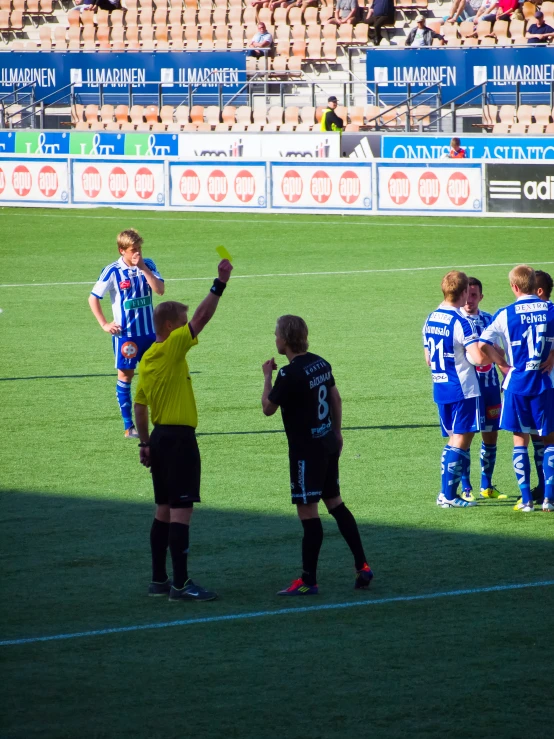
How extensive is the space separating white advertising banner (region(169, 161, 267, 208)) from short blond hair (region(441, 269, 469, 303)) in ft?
73.1

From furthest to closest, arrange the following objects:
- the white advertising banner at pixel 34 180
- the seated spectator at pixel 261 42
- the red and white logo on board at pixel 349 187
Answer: the seated spectator at pixel 261 42 → the white advertising banner at pixel 34 180 → the red and white logo on board at pixel 349 187

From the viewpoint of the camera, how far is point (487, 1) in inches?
1529

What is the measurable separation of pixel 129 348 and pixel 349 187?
1936cm

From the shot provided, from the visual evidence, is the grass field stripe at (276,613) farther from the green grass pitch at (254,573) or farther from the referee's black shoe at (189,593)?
the referee's black shoe at (189,593)

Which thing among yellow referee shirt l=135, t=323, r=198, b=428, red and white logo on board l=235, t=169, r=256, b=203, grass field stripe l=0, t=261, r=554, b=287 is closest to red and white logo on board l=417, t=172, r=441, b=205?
red and white logo on board l=235, t=169, r=256, b=203

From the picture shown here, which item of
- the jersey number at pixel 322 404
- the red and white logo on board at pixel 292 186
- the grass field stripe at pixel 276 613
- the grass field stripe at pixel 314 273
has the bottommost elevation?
the grass field stripe at pixel 276 613

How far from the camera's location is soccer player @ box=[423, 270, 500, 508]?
8641 millimetres

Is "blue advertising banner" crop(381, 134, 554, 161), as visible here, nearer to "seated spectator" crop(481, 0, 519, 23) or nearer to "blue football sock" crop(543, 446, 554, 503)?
"seated spectator" crop(481, 0, 519, 23)

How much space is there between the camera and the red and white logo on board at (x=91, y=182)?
32.6m

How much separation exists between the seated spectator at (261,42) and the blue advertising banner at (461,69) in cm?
479

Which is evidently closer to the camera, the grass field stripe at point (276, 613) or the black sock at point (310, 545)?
the grass field stripe at point (276, 613)

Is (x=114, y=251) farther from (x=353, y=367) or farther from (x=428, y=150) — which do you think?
(x=353, y=367)

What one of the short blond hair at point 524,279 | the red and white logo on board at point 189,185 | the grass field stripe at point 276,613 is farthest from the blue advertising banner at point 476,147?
the grass field stripe at point 276,613

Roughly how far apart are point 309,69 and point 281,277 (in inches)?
818
